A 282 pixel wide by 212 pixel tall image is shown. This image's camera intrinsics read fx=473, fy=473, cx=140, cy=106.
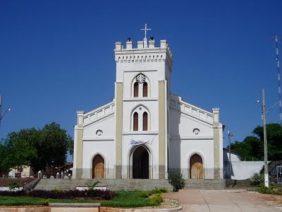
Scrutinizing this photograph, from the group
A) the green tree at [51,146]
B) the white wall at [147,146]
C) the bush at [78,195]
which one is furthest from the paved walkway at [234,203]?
the green tree at [51,146]

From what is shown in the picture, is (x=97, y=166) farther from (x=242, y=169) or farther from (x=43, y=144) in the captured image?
(x=242, y=169)

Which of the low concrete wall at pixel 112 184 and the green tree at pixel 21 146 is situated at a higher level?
the green tree at pixel 21 146

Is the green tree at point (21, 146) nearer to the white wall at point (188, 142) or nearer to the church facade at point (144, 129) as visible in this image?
the church facade at point (144, 129)

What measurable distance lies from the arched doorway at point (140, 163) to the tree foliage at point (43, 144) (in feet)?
53.3

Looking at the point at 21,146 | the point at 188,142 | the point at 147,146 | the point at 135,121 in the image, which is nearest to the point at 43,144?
the point at 21,146

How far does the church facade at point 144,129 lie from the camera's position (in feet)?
147

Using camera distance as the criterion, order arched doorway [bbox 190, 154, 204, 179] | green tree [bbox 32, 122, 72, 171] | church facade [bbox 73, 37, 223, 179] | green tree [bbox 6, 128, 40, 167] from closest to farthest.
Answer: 1. church facade [bbox 73, 37, 223, 179]
2. arched doorway [bbox 190, 154, 204, 179]
3. green tree [bbox 6, 128, 40, 167]
4. green tree [bbox 32, 122, 72, 171]

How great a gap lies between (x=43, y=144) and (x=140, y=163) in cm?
2083

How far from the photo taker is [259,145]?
284ft

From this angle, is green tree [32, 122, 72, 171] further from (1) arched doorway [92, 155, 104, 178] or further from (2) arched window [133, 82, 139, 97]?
(2) arched window [133, 82, 139, 97]

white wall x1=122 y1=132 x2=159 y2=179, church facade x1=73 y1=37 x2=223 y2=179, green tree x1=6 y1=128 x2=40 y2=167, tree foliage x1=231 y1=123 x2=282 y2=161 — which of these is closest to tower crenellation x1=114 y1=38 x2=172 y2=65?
church facade x1=73 y1=37 x2=223 y2=179

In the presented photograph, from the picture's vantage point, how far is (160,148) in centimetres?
4403

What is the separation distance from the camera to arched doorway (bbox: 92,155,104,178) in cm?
4694

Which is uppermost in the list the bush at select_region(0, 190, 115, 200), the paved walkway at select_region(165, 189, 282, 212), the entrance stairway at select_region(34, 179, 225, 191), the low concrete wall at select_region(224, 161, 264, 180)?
the low concrete wall at select_region(224, 161, 264, 180)
